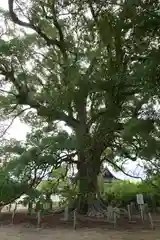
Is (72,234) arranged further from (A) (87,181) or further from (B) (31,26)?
(B) (31,26)

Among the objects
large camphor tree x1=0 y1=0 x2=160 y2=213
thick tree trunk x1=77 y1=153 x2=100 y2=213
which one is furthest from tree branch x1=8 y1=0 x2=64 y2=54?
thick tree trunk x1=77 y1=153 x2=100 y2=213

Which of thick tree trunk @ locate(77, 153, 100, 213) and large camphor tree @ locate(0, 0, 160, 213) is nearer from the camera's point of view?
large camphor tree @ locate(0, 0, 160, 213)

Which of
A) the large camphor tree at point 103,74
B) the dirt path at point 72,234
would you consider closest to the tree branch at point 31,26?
the large camphor tree at point 103,74

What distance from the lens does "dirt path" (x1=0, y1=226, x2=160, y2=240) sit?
6.33 metres

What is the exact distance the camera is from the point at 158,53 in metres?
4.17

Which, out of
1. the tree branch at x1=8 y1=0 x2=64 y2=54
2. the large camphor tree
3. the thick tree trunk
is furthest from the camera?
the thick tree trunk

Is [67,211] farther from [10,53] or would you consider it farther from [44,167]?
[10,53]

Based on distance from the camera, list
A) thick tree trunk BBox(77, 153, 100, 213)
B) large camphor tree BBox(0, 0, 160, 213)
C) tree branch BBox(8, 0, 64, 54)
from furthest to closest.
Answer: thick tree trunk BBox(77, 153, 100, 213) → tree branch BBox(8, 0, 64, 54) → large camphor tree BBox(0, 0, 160, 213)

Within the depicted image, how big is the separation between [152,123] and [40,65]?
4947 mm

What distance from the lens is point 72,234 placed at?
677cm

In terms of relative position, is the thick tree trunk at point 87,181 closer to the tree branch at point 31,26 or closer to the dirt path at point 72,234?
the dirt path at point 72,234

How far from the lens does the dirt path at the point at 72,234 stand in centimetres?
633

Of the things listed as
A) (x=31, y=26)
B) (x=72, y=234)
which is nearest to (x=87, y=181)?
(x=72, y=234)

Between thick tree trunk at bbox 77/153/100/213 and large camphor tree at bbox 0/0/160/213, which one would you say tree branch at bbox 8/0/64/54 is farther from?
thick tree trunk at bbox 77/153/100/213
